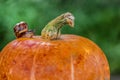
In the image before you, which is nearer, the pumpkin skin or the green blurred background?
the pumpkin skin

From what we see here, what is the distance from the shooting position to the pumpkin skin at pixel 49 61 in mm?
2084

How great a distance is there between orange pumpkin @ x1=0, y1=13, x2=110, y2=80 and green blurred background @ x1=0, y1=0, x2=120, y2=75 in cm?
125

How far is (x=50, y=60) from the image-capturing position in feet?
6.86

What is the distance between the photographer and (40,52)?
2107 millimetres

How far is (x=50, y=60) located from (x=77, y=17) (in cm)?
151

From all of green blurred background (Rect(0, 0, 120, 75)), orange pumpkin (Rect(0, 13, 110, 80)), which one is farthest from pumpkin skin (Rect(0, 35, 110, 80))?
green blurred background (Rect(0, 0, 120, 75))

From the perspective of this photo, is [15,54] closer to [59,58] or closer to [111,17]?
[59,58]

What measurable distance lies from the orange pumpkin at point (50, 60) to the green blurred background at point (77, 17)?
1.25m

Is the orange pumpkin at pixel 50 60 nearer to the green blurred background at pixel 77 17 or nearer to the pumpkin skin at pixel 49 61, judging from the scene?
the pumpkin skin at pixel 49 61

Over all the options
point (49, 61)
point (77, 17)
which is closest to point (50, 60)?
point (49, 61)

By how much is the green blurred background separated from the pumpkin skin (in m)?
1.27

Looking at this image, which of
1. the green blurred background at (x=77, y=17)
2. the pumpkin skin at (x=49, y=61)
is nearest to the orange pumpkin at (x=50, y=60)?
the pumpkin skin at (x=49, y=61)

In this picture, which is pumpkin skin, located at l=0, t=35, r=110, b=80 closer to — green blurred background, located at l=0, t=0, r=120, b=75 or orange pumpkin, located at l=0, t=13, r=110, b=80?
orange pumpkin, located at l=0, t=13, r=110, b=80

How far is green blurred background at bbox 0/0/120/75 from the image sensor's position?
344 centimetres
